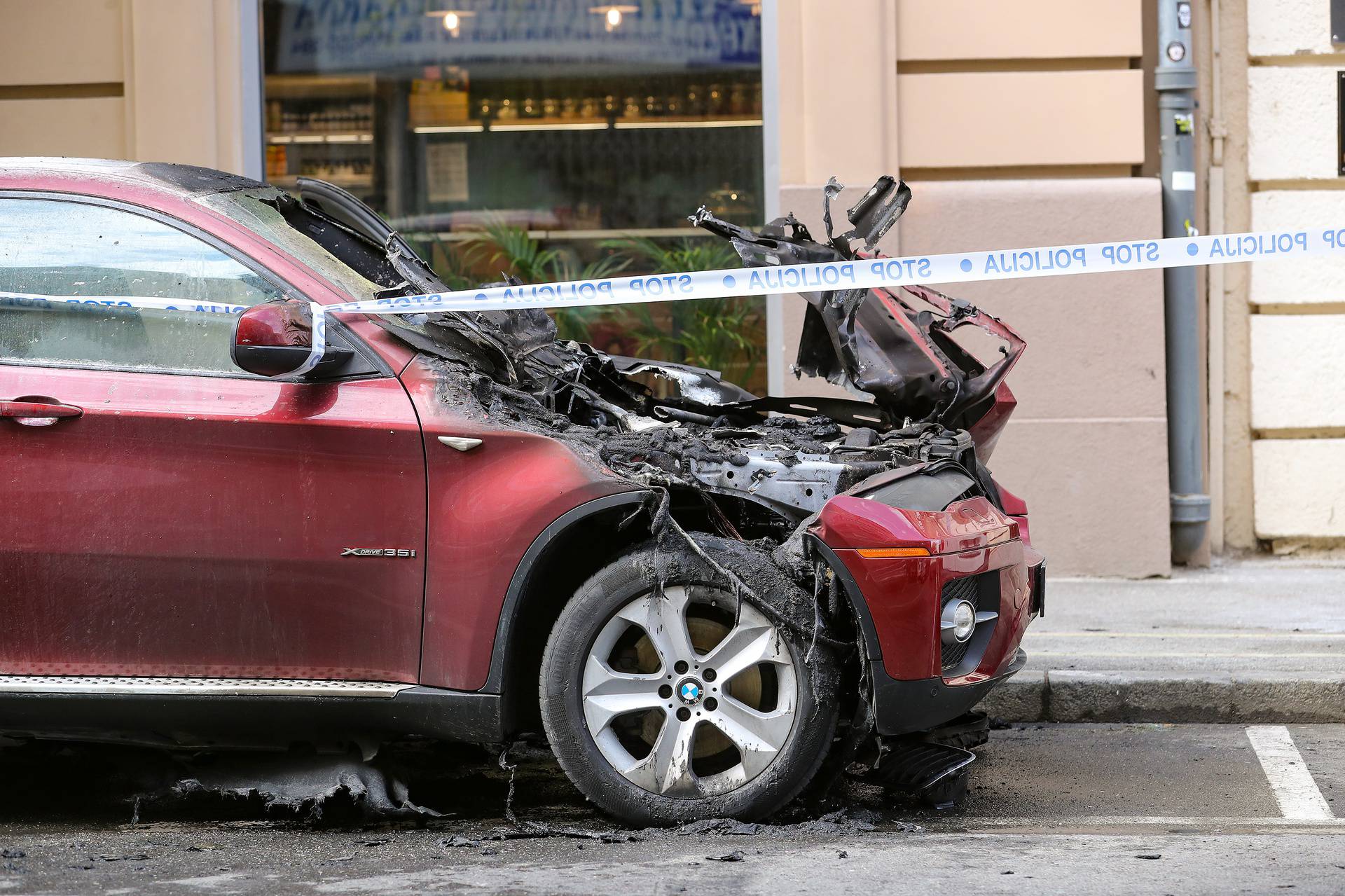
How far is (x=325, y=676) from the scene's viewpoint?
4.11 m

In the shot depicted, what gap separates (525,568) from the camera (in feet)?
13.3

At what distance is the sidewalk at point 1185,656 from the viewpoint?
5.71 m

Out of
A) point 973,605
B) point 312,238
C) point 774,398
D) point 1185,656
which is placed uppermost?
point 312,238

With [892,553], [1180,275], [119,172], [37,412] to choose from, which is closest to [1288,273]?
[1180,275]

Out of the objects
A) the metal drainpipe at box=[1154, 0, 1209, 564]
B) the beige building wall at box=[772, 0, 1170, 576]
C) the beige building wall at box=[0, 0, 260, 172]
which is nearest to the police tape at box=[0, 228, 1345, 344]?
the beige building wall at box=[772, 0, 1170, 576]

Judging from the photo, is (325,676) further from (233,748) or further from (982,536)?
(982,536)

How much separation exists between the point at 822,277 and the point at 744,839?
1.71 metres

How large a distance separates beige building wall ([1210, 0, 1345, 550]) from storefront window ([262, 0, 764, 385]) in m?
2.54

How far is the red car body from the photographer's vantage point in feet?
13.3

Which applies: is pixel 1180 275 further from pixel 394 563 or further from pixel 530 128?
pixel 394 563

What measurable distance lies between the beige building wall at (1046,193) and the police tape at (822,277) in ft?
8.77

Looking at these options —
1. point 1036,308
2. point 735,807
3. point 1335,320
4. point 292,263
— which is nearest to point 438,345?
point 292,263

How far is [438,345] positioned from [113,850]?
5.21ft

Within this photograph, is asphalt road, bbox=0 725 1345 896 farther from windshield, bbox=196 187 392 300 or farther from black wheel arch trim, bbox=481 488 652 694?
windshield, bbox=196 187 392 300
